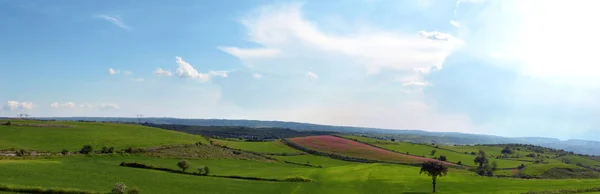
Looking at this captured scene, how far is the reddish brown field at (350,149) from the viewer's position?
138 m

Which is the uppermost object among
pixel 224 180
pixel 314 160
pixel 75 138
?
pixel 75 138

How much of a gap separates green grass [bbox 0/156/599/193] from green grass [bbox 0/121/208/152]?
20670mm

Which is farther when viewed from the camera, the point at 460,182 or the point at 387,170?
the point at 387,170

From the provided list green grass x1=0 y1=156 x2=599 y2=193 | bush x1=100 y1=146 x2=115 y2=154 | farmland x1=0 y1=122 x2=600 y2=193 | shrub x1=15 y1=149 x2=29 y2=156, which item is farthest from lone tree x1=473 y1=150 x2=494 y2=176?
shrub x1=15 y1=149 x2=29 y2=156

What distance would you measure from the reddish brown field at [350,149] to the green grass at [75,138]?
1795 inches

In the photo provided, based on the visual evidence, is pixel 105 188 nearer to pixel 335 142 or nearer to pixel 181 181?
pixel 181 181

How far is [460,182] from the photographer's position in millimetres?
79438

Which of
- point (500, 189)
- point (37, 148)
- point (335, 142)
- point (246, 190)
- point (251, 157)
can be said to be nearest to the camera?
point (246, 190)

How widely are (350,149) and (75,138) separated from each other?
8423 centimetres

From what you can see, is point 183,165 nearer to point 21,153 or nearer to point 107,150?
point 107,150

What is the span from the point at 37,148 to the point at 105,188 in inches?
2282

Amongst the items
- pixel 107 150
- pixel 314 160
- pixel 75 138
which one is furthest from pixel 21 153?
pixel 314 160

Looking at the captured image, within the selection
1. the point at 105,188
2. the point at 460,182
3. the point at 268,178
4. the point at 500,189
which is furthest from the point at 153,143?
the point at 500,189

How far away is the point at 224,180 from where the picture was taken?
71688mm
